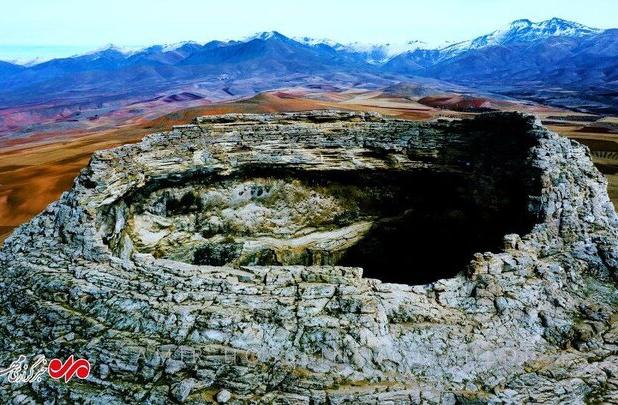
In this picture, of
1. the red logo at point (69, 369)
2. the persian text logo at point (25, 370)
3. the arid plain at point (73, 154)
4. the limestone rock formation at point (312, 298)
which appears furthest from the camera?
the arid plain at point (73, 154)

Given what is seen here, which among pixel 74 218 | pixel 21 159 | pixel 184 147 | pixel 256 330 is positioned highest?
pixel 184 147

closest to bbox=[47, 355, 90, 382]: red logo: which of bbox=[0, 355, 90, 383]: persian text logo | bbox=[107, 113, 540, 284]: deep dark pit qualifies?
bbox=[0, 355, 90, 383]: persian text logo

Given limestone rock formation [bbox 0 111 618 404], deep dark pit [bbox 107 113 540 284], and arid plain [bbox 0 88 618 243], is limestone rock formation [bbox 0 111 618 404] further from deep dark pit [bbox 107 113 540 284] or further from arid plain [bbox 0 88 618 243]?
arid plain [bbox 0 88 618 243]

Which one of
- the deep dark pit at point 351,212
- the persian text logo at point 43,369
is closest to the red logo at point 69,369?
the persian text logo at point 43,369

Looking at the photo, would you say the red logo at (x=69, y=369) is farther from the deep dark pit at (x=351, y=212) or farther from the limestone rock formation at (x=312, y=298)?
the deep dark pit at (x=351, y=212)

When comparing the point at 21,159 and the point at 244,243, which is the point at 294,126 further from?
the point at 21,159

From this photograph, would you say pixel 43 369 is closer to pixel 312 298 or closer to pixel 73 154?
pixel 312 298

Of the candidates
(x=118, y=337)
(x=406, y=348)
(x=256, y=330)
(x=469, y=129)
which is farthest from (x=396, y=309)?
(x=469, y=129)
